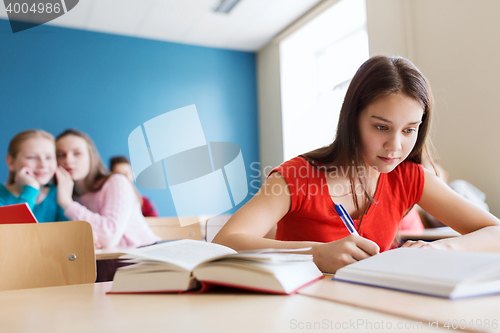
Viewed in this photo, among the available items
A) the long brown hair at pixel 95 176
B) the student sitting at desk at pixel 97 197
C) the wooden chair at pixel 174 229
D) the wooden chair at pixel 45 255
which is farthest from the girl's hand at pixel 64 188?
the wooden chair at pixel 45 255

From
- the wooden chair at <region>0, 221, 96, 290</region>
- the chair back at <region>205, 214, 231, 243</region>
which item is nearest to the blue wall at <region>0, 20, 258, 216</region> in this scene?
the chair back at <region>205, 214, 231, 243</region>

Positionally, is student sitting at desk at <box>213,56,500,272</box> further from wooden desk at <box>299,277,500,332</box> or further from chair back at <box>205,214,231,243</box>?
chair back at <box>205,214,231,243</box>

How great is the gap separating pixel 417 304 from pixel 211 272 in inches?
11.3

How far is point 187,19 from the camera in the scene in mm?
4066

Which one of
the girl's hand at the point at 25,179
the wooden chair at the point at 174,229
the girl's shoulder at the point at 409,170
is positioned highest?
the girl's hand at the point at 25,179

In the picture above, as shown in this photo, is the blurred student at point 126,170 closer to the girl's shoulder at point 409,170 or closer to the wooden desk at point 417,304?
the girl's shoulder at point 409,170

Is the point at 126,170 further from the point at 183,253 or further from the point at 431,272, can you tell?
the point at 431,272

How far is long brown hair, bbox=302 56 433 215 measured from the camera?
3.34 feet

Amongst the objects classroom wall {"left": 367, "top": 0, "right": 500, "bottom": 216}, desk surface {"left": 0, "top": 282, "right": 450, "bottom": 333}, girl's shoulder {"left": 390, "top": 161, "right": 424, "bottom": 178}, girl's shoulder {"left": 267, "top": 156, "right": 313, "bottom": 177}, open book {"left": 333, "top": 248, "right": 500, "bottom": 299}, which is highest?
classroom wall {"left": 367, "top": 0, "right": 500, "bottom": 216}

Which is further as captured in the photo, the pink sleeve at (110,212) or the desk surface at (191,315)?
the pink sleeve at (110,212)

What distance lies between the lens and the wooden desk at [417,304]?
1.34ft

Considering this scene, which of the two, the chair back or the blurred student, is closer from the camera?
the chair back

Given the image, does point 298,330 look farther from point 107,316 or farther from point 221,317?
point 107,316

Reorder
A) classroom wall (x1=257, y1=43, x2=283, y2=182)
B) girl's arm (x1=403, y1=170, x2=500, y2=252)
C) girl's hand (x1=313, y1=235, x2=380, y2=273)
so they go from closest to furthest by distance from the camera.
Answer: girl's hand (x1=313, y1=235, x2=380, y2=273) < girl's arm (x1=403, y1=170, x2=500, y2=252) < classroom wall (x1=257, y1=43, x2=283, y2=182)
